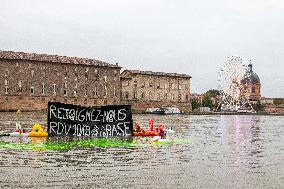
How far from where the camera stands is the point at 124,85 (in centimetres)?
10631

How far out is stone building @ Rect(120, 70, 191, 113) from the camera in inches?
4215

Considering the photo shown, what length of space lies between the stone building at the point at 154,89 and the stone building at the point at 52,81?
7.67 m

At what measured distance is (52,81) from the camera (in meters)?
90.9

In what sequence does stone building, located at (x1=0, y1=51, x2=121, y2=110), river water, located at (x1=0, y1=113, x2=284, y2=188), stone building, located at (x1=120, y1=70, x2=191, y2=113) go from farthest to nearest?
stone building, located at (x1=120, y1=70, x2=191, y2=113), stone building, located at (x1=0, y1=51, x2=121, y2=110), river water, located at (x1=0, y1=113, x2=284, y2=188)

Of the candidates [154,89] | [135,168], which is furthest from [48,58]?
[135,168]

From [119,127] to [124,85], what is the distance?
8504 cm

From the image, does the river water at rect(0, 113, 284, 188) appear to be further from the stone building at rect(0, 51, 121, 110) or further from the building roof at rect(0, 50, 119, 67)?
the building roof at rect(0, 50, 119, 67)

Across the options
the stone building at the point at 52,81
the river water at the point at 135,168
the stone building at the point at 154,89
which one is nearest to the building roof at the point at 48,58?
the stone building at the point at 52,81

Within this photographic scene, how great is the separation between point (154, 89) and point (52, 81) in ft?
94.4

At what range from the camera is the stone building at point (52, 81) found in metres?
85.8

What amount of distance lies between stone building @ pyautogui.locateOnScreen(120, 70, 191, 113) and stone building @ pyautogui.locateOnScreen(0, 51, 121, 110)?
302 inches

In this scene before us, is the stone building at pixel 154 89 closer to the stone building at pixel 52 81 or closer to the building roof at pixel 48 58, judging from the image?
the stone building at pixel 52 81

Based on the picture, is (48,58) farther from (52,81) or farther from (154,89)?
(154,89)

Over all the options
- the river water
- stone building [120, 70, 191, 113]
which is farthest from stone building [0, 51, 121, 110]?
the river water
